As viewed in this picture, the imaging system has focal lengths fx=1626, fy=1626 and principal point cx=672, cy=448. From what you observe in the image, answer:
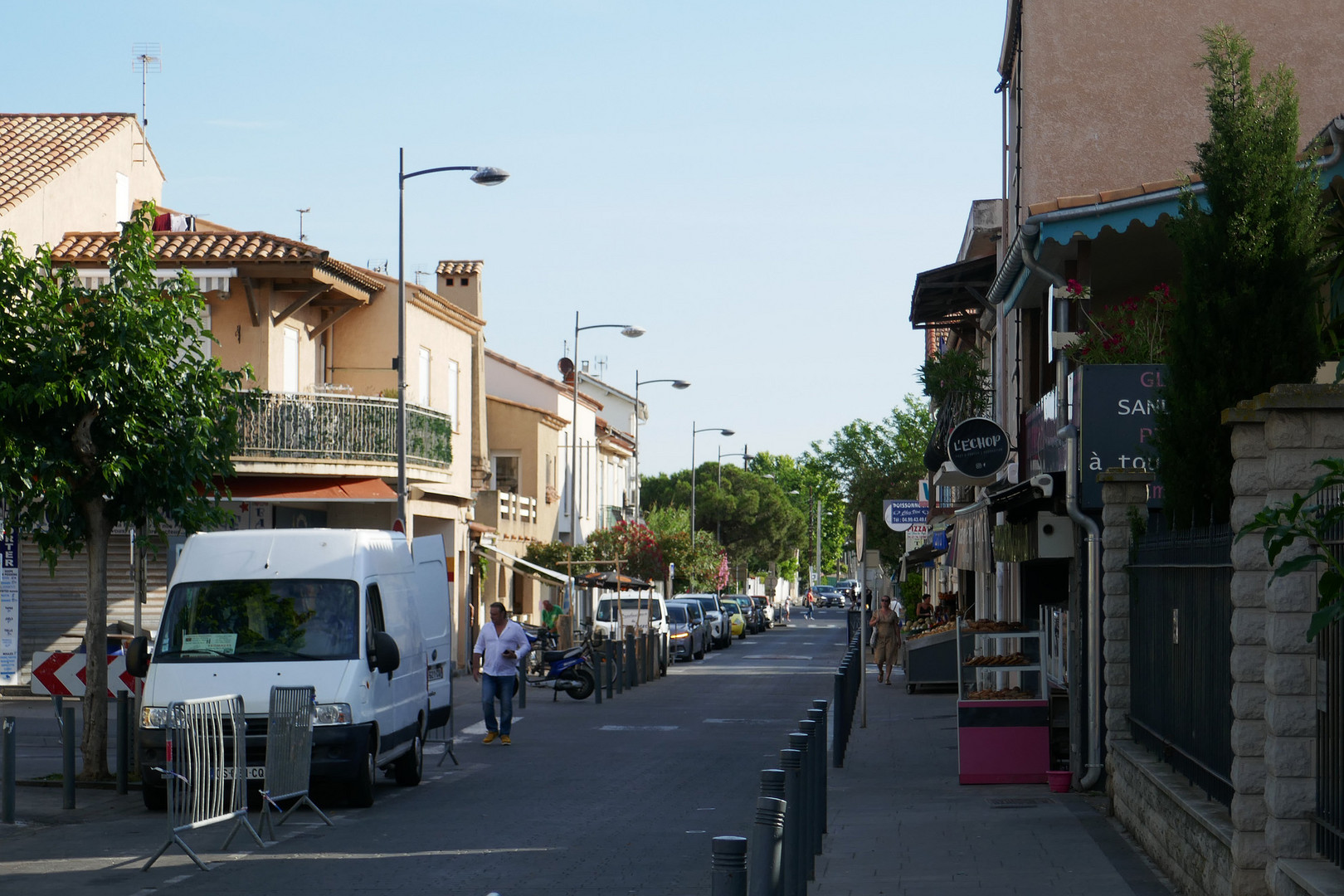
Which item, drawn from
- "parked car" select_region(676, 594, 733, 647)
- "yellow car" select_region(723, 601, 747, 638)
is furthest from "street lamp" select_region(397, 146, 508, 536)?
"yellow car" select_region(723, 601, 747, 638)

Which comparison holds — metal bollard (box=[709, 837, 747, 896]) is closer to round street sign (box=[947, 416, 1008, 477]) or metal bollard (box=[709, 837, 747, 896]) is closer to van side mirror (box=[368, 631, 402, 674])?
van side mirror (box=[368, 631, 402, 674])

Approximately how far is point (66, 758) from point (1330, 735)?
11099 mm

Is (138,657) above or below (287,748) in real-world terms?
above

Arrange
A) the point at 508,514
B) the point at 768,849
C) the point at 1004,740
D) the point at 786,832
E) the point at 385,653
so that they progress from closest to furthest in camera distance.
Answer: the point at 768,849
the point at 786,832
the point at 385,653
the point at 1004,740
the point at 508,514

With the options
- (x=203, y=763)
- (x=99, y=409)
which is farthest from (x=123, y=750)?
(x=203, y=763)

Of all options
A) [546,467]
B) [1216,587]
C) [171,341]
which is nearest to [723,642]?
[546,467]

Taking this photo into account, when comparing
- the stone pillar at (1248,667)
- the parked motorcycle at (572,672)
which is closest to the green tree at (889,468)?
the parked motorcycle at (572,672)

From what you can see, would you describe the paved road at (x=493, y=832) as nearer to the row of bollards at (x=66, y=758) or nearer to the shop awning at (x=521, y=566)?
the row of bollards at (x=66, y=758)

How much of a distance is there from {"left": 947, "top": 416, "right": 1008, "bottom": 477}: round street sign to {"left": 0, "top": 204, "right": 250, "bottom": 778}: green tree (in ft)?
26.1

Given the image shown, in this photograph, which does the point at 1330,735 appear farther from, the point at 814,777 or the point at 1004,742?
the point at 1004,742

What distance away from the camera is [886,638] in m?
34.3

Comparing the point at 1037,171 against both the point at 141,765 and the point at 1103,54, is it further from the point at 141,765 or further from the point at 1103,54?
the point at 141,765

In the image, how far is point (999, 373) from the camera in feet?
84.5

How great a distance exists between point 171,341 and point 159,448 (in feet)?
3.65
